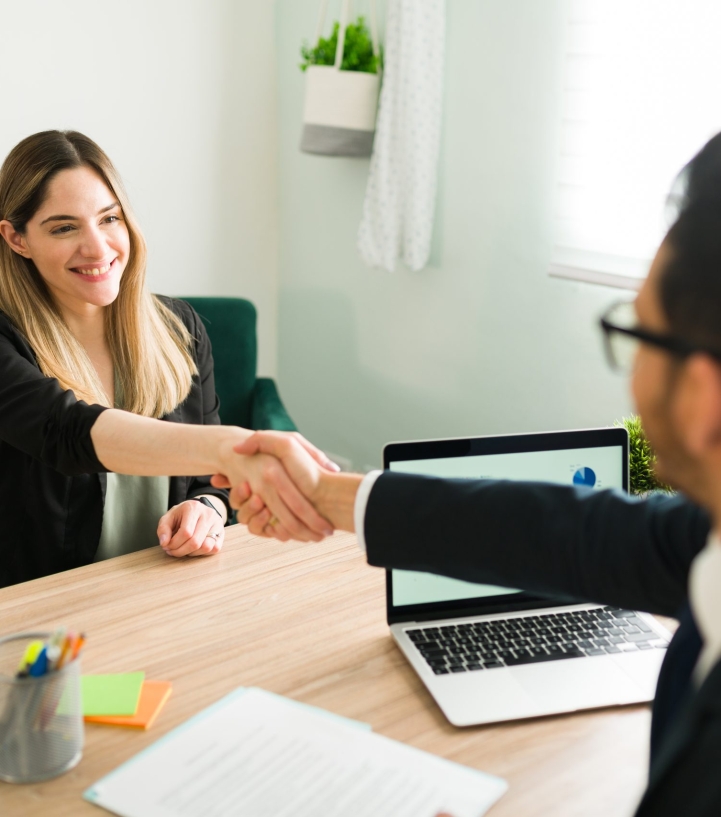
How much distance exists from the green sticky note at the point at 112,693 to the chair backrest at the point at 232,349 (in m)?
1.49

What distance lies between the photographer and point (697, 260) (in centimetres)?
62

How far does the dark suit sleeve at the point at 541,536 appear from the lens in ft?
3.06

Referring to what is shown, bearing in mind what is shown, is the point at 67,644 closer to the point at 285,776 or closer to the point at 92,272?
the point at 285,776

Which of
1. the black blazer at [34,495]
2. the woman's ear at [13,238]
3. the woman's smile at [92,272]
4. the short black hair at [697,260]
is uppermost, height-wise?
the short black hair at [697,260]

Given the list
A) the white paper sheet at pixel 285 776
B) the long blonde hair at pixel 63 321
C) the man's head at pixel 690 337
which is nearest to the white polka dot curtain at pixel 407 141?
the long blonde hair at pixel 63 321

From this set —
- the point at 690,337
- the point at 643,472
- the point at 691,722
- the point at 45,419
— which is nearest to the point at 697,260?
the point at 690,337

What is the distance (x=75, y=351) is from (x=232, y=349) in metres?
0.77

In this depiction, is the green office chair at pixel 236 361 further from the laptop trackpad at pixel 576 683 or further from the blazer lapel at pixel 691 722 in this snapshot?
the blazer lapel at pixel 691 722

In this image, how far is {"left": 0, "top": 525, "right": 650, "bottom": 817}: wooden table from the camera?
93cm

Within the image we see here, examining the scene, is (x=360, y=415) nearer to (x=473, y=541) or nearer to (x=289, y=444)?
(x=289, y=444)

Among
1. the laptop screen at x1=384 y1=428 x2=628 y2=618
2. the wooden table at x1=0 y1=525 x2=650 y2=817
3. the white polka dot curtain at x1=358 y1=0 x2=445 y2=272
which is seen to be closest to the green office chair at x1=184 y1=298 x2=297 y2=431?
the white polka dot curtain at x1=358 y1=0 x2=445 y2=272

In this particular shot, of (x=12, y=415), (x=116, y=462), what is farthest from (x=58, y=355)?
(x=116, y=462)

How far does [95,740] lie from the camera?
3.24ft

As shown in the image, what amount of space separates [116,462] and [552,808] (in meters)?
0.85
